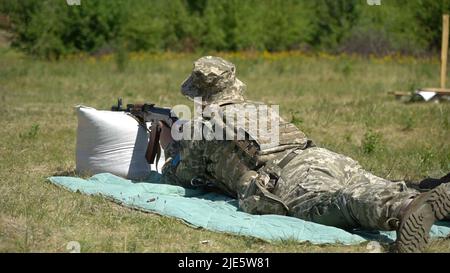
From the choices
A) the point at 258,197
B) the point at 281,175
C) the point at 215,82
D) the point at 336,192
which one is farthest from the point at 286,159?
the point at 215,82

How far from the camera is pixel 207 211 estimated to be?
584cm

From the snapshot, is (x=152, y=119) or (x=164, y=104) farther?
(x=164, y=104)

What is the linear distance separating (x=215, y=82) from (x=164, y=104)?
711 cm

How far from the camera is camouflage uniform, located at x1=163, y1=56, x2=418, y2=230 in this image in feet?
15.9

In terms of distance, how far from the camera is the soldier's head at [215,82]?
20.3ft

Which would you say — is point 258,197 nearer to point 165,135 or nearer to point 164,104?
point 165,135

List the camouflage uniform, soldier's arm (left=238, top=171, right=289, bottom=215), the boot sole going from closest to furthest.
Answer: the boot sole, the camouflage uniform, soldier's arm (left=238, top=171, right=289, bottom=215)

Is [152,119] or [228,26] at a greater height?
[152,119]

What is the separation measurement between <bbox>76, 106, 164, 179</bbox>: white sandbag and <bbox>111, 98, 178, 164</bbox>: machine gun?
8cm

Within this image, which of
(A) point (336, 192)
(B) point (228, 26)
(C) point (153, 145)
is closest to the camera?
(A) point (336, 192)

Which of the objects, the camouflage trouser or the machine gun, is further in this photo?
the machine gun

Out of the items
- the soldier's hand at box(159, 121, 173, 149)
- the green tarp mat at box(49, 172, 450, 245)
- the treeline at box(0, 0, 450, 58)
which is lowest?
the treeline at box(0, 0, 450, 58)

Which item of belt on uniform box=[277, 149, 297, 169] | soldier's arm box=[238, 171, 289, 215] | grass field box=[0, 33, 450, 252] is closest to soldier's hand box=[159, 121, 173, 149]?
grass field box=[0, 33, 450, 252]

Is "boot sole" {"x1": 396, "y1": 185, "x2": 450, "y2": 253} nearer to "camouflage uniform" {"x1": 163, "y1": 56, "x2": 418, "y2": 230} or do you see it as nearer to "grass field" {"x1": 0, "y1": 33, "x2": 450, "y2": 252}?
"camouflage uniform" {"x1": 163, "y1": 56, "x2": 418, "y2": 230}
